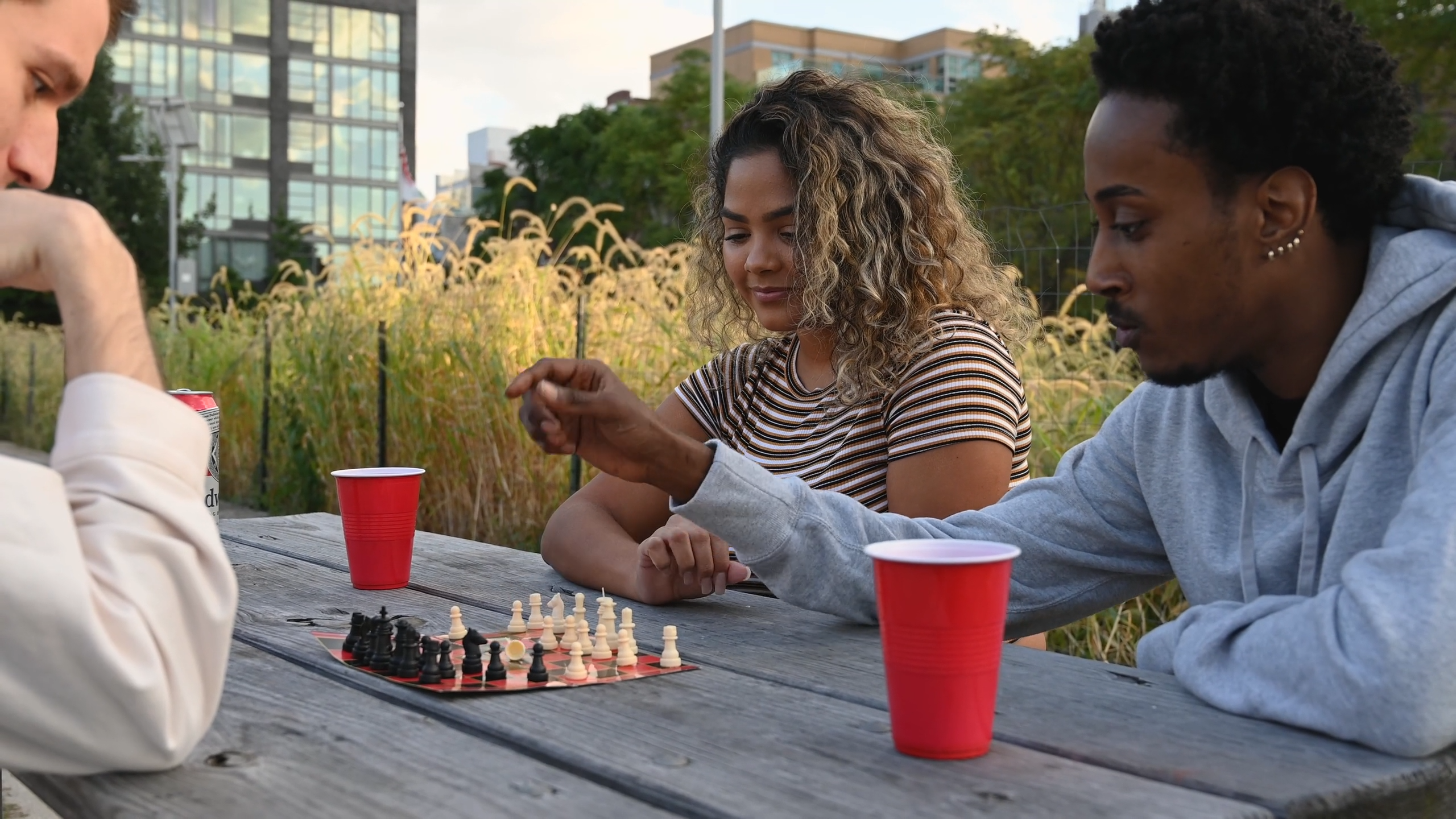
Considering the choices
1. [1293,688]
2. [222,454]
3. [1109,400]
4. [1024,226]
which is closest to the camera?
[1293,688]

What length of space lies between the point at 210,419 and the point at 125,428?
1.06 meters

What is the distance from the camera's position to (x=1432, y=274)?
4.67 feet

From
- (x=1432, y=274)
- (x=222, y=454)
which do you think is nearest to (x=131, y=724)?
(x=1432, y=274)

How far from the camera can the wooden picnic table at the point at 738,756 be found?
41.6 inches

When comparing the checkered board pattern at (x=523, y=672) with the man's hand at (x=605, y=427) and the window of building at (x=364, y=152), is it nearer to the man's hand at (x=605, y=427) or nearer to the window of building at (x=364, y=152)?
the man's hand at (x=605, y=427)

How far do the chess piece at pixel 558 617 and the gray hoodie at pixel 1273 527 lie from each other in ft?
0.72

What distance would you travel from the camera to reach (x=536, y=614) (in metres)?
1.77

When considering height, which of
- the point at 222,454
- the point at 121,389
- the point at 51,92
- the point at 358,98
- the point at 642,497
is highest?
the point at 358,98

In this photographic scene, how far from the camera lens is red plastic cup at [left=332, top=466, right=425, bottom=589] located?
80.4 inches

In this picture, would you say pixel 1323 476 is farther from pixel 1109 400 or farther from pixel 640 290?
pixel 640 290

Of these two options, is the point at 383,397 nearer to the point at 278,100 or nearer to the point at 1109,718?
the point at 1109,718

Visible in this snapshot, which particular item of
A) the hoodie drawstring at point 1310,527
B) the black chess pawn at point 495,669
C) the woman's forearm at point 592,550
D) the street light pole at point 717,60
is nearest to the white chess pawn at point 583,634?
the black chess pawn at point 495,669

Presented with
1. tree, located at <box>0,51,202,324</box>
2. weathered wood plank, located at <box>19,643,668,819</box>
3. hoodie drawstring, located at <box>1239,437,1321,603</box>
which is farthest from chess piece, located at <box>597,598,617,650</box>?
tree, located at <box>0,51,202,324</box>

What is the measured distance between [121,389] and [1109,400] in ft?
12.5
